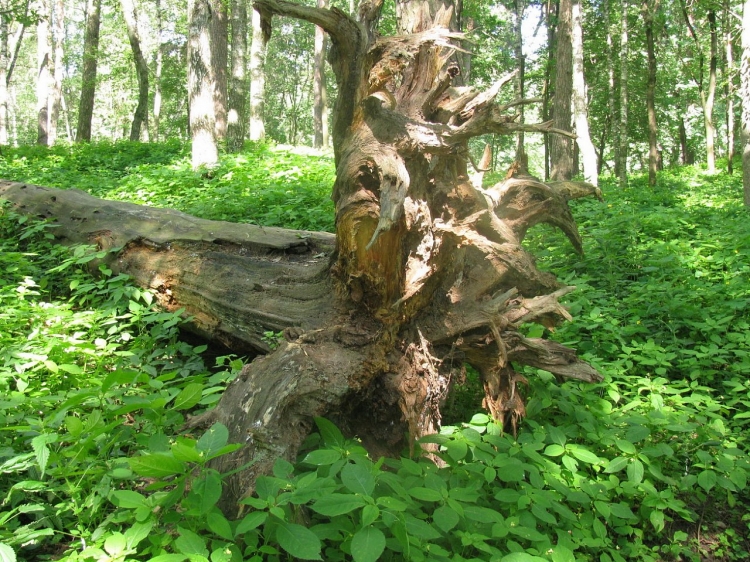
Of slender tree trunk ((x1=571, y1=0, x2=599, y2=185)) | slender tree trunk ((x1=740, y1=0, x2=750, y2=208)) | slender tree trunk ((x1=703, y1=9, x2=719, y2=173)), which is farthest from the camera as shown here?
slender tree trunk ((x1=703, y1=9, x2=719, y2=173))

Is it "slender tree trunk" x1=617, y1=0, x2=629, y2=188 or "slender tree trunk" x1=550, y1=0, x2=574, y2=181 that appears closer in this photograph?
"slender tree trunk" x1=550, y1=0, x2=574, y2=181

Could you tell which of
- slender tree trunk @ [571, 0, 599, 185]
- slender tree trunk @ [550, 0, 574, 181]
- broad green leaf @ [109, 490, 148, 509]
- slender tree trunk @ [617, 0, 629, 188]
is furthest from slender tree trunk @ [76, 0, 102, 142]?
broad green leaf @ [109, 490, 148, 509]

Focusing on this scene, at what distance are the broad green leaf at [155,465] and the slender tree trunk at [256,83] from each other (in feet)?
48.4

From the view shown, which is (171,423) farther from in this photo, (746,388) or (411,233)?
(746,388)

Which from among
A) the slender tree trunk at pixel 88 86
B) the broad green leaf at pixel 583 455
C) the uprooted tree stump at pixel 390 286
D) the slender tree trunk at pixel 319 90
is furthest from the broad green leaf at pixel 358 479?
the slender tree trunk at pixel 319 90

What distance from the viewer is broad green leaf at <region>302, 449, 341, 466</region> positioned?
7.53ft

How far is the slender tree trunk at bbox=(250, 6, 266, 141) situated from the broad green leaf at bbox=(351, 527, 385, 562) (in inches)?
592

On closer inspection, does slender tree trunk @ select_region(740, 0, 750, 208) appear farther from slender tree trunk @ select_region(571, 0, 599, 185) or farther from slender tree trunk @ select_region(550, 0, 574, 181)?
slender tree trunk @ select_region(550, 0, 574, 181)

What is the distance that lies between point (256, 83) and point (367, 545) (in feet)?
52.3

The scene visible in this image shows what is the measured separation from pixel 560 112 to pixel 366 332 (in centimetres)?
1125

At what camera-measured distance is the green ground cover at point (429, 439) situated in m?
1.99

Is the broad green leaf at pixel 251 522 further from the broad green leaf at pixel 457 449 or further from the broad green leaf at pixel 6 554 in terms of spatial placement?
the broad green leaf at pixel 457 449

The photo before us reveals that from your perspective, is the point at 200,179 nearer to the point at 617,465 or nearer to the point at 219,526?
the point at 617,465

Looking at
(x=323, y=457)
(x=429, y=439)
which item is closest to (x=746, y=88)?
(x=429, y=439)
